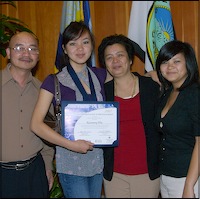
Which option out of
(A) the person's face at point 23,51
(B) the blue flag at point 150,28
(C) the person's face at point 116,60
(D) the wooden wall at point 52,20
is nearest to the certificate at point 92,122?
(C) the person's face at point 116,60

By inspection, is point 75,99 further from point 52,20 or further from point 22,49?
point 52,20

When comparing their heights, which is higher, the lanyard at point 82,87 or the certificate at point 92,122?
the lanyard at point 82,87

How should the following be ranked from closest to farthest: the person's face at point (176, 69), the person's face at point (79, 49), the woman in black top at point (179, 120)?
1. the woman in black top at point (179, 120)
2. the person's face at point (176, 69)
3. the person's face at point (79, 49)

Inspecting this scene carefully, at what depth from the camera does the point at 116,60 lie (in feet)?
7.39

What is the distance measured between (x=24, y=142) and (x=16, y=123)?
147 millimetres

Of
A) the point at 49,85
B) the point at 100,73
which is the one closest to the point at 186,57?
the point at 100,73

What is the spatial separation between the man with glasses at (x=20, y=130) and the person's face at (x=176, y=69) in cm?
97

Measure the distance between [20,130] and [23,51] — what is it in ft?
1.86

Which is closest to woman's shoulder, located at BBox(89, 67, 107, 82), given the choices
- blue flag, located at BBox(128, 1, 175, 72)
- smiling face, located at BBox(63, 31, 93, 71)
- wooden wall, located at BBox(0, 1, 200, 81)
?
smiling face, located at BBox(63, 31, 93, 71)

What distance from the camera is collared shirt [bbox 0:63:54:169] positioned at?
2.26m

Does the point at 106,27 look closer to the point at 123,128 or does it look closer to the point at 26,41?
the point at 26,41

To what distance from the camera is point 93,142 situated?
2.06 meters

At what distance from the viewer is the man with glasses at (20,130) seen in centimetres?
226

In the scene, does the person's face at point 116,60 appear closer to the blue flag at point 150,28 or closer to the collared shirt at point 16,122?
the collared shirt at point 16,122
